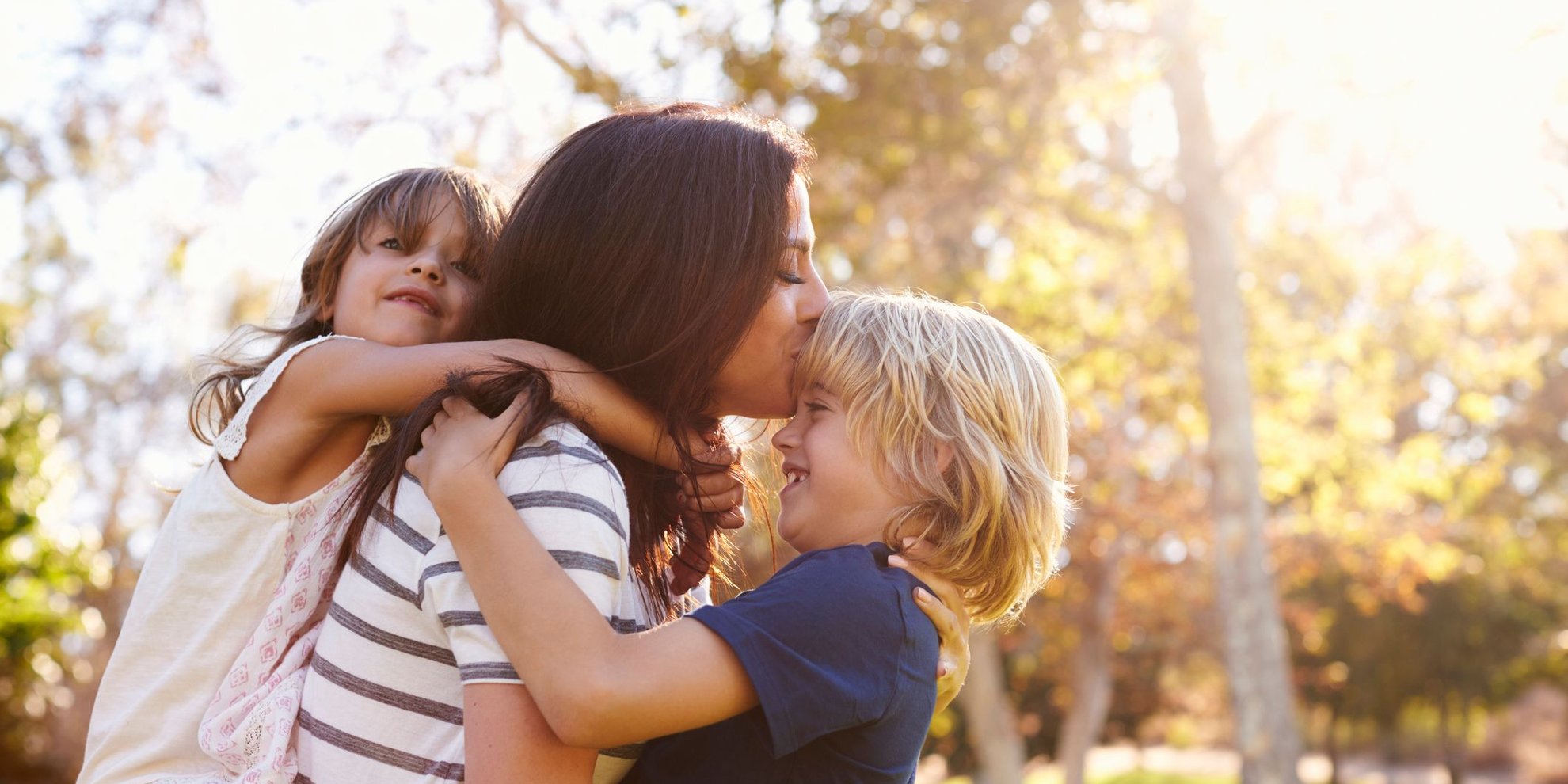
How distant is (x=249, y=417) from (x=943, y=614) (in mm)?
1207

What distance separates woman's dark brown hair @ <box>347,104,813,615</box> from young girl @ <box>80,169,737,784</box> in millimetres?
68

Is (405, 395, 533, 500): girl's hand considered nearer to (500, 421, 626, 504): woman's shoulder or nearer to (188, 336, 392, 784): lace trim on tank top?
(500, 421, 626, 504): woman's shoulder

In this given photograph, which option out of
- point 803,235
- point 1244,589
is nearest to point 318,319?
point 803,235

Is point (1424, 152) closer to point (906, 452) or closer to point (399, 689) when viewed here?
point (906, 452)

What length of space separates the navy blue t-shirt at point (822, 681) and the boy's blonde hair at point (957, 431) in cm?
24

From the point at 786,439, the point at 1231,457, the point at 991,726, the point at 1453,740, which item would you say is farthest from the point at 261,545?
the point at 1453,740

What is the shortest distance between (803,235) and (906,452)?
39 cm

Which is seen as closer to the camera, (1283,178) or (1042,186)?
(1042,186)

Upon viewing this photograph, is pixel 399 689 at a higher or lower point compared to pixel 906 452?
higher

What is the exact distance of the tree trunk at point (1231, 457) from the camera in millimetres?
8984

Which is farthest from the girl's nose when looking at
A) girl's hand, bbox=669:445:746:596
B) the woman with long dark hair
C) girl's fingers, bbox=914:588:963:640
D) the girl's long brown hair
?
girl's fingers, bbox=914:588:963:640

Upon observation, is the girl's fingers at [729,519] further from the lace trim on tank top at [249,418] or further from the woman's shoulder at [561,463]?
the lace trim on tank top at [249,418]

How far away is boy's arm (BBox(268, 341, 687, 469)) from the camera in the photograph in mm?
1849

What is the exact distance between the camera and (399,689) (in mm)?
1681
